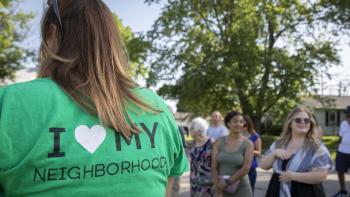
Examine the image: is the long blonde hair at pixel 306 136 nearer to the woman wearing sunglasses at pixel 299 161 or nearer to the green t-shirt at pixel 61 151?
the woman wearing sunglasses at pixel 299 161

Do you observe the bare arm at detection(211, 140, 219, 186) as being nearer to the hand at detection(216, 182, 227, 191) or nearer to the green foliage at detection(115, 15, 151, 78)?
the hand at detection(216, 182, 227, 191)

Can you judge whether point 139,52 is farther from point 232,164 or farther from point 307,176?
point 307,176

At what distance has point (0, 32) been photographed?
26312 mm

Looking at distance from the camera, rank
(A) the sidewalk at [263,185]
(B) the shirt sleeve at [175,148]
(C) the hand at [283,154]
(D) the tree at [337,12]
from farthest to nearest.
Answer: (D) the tree at [337,12]
(A) the sidewalk at [263,185]
(C) the hand at [283,154]
(B) the shirt sleeve at [175,148]

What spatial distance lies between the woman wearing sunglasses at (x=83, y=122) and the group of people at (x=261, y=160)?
290 centimetres

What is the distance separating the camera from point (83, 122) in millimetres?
1358

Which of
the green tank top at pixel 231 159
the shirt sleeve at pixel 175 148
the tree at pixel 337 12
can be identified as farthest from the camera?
the tree at pixel 337 12

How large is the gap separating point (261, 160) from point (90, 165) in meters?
3.89

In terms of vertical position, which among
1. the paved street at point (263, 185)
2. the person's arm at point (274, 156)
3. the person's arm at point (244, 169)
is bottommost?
the paved street at point (263, 185)

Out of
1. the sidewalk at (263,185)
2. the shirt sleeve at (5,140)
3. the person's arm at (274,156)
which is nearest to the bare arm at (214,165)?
the person's arm at (274,156)

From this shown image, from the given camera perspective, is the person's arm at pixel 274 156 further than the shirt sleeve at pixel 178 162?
Yes

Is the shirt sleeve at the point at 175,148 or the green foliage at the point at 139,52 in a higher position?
the green foliage at the point at 139,52

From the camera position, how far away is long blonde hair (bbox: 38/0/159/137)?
55.7 inches

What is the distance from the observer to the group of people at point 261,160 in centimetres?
425
